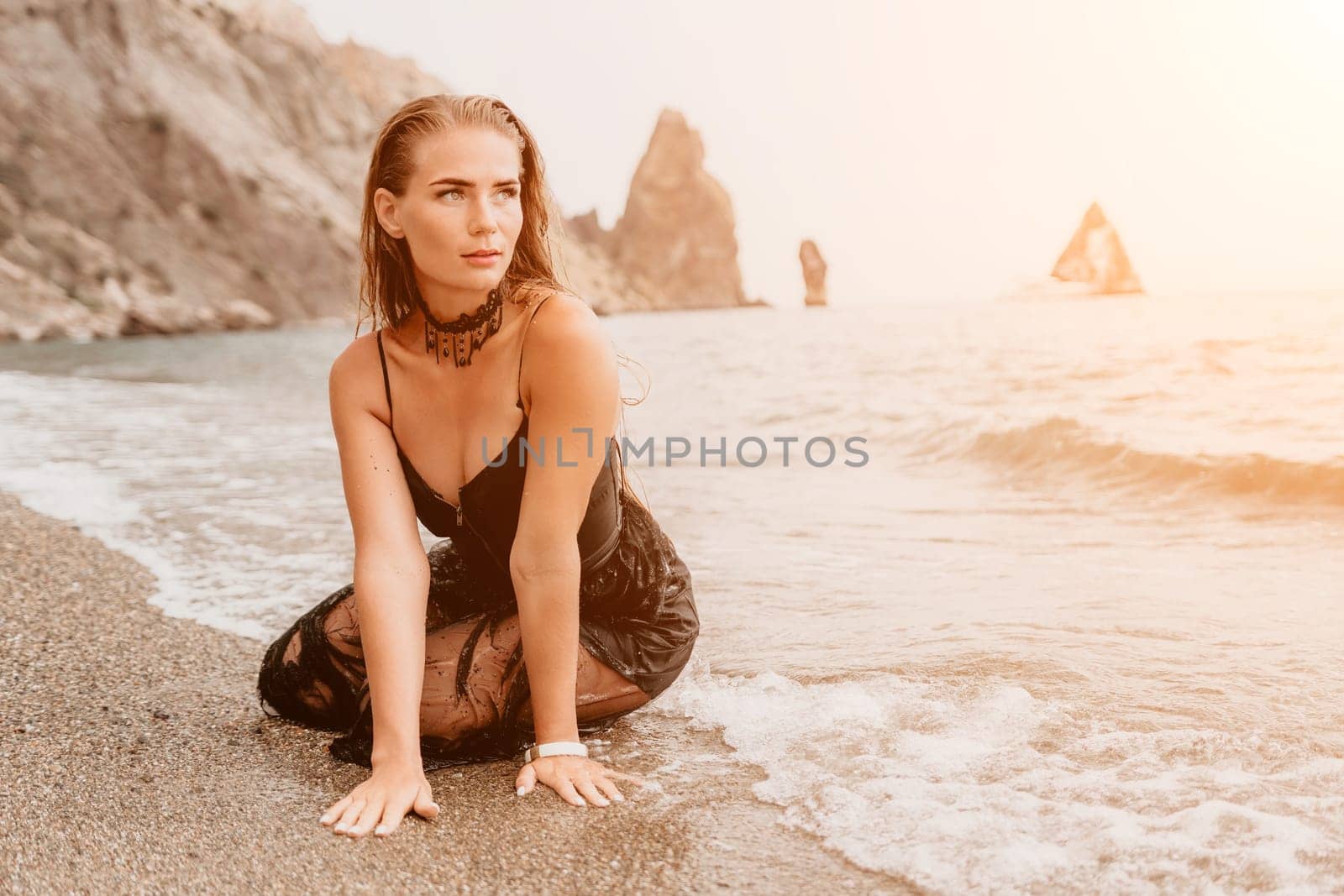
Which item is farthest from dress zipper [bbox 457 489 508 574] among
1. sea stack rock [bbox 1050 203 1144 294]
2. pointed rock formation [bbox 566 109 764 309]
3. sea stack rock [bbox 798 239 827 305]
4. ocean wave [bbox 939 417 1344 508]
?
pointed rock formation [bbox 566 109 764 309]

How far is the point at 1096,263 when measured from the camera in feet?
247

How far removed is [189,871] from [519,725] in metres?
0.83

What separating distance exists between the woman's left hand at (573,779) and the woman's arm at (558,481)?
4 centimetres

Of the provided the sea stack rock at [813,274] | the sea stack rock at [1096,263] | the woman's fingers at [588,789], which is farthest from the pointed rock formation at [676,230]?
the woman's fingers at [588,789]

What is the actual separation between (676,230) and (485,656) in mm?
148860

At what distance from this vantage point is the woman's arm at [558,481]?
2.43 metres

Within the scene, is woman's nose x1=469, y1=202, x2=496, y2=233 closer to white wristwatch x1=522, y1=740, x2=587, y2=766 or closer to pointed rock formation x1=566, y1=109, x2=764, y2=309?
white wristwatch x1=522, y1=740, x2=587, y2=766

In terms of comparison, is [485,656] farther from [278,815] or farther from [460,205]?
[460,205]

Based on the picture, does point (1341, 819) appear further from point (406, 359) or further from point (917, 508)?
point (917, 508)

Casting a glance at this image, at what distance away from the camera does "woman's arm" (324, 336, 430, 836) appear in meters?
2.40

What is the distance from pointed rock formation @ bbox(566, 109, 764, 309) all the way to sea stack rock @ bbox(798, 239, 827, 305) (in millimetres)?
12451

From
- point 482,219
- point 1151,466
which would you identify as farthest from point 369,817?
point 1151,466

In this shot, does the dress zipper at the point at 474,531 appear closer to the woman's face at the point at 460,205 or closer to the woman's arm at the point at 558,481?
the woman's arm at the point at 558,481

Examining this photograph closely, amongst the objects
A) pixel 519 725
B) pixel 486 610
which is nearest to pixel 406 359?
pixel 486 610
